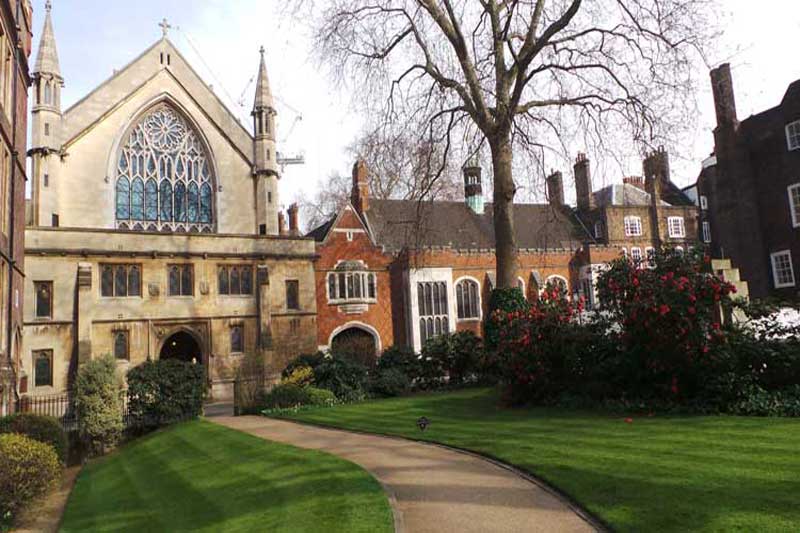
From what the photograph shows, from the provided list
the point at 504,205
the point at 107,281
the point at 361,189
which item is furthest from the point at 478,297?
the point at 107,281

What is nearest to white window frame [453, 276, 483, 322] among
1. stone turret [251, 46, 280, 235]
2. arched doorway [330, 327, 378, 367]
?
arched doorway [330, 327, 378, 367]

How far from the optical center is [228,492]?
8305 millimetres

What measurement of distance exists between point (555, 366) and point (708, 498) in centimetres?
770

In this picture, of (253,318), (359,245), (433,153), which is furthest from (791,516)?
(359,245)

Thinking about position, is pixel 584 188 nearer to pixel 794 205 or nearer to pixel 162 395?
pixel 794 205

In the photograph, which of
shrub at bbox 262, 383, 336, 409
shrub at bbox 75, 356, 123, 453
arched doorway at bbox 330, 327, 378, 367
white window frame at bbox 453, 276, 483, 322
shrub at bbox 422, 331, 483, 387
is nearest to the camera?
shrub at bbox 75, 356, 123, 453

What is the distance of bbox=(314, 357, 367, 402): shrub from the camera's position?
62.9ft

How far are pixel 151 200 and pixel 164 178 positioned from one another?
→ 4.60 feet

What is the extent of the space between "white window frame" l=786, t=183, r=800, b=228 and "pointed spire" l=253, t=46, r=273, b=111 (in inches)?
1115

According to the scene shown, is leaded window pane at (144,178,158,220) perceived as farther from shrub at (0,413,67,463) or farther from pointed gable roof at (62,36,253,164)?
shrub at (0,413,67,463)

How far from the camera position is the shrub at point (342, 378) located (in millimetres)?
19172

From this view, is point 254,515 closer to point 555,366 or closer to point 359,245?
point 555,366

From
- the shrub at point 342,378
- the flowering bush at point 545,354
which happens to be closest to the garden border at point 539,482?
the flowering bush at point 545,354

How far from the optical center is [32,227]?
85.9 ft
